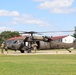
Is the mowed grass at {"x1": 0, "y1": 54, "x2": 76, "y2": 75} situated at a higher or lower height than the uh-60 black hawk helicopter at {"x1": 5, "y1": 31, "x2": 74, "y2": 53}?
lower

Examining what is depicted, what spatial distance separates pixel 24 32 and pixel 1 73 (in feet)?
121

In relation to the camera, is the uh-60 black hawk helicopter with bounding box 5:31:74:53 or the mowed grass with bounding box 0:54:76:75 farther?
the uh-60 black hawk helicopter with bounding box 5:31:74:53

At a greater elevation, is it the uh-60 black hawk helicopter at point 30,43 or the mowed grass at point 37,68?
the uh-60 black hawk helicopter at point 30,43

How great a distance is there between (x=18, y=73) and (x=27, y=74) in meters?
0.57

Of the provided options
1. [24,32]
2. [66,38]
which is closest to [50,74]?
[24,32]

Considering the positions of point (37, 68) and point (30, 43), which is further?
point (30, 43)

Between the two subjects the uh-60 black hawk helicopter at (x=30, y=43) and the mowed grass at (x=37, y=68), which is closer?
the mowed grass at (x=37, y=68)

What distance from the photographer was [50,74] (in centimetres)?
1379

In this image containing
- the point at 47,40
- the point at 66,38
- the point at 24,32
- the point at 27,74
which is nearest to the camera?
the point at 27,74

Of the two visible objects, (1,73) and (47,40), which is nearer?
(1,73)

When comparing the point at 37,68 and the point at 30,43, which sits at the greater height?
the point at 30,43

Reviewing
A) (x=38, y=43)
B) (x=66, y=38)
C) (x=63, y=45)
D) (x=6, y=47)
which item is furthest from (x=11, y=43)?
(x=66, y=38)

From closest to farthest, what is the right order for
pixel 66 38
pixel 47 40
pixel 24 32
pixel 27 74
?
pixel 27 74, pixel 24 32, pixel 47 40, pixel 66 38

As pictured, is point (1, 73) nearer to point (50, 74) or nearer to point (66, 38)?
point (50, 74)
